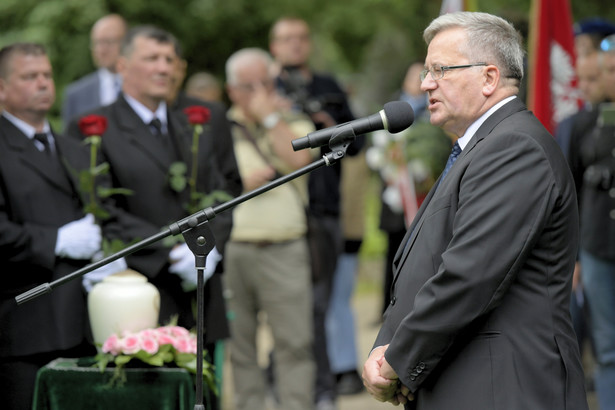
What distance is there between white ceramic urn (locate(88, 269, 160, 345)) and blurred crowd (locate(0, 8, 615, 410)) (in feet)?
0.91

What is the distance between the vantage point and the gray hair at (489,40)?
343cm

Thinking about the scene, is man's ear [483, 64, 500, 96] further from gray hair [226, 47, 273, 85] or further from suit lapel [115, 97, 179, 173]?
gray hair [226, 47, 273, 85]

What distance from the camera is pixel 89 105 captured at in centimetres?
824

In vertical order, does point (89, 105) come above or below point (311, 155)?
above

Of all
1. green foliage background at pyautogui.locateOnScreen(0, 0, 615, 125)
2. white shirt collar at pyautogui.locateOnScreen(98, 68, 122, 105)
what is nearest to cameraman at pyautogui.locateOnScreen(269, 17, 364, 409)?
Answer: white shirt collar at pyautogui.locateOnScreen(98, 68, 122, 105)

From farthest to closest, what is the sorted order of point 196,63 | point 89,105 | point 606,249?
point 196,63 → point 89,105 → point 606,249

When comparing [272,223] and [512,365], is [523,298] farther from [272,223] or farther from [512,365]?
[272,223]

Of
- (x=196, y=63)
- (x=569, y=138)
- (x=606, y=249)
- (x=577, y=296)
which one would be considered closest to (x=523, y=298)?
(x=606, y=249)

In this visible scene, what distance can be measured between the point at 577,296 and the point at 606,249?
1.07 metres

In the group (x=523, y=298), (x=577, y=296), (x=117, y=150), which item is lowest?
(x=577, y=296)

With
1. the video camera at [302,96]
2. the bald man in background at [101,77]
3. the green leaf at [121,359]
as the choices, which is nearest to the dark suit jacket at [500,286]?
the green leaf at [121,359]

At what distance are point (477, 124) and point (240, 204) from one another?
3015 mm

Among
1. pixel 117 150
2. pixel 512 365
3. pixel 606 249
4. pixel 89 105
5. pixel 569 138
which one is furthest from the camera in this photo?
pixel 89 105

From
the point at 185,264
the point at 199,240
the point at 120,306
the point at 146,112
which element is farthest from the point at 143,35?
the point at 199,240
